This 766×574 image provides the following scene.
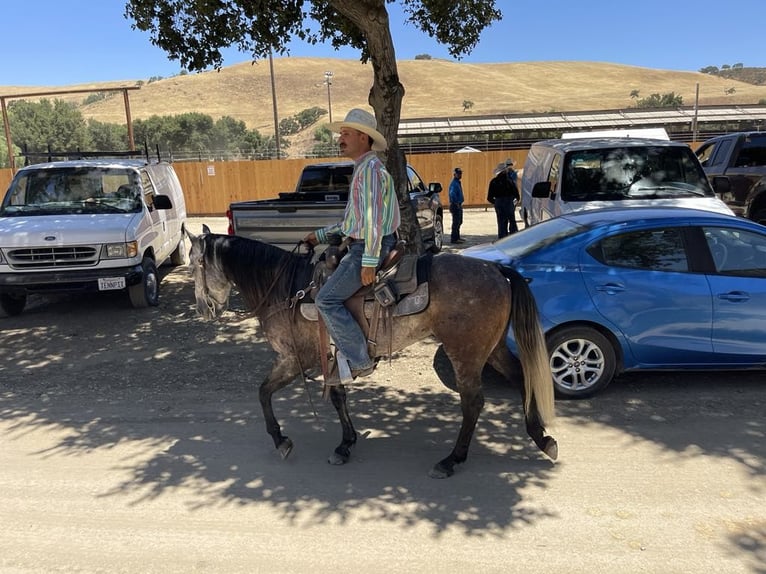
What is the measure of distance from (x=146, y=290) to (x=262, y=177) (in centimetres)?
1647

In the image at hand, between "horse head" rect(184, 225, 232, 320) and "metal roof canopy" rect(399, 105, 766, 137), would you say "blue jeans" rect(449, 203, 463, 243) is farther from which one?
"metal roof canopy" rect(399, 105, 766, 137)

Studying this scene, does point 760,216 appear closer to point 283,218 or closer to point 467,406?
point 283,218

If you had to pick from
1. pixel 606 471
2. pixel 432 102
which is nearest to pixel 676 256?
pixel 606 471

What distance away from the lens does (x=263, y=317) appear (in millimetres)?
4262

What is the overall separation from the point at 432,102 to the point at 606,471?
93.8m

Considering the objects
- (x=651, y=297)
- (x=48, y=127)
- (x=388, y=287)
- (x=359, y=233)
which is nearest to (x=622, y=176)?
(x=651, y=297)

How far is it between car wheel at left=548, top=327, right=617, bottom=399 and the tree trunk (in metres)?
3.20

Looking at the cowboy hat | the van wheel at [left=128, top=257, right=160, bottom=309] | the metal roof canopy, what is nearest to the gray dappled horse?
the cowboy hat

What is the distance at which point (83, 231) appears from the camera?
26.6ft

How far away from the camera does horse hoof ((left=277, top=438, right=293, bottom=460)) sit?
421 cm

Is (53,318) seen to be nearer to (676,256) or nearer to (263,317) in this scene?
(263,317)

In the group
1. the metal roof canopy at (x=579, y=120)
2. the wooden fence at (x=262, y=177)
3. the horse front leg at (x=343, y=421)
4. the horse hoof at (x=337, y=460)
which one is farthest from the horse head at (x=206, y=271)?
the metal roof canopy at (x=579, y=120)

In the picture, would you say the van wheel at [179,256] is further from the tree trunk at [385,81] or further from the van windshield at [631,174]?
the van windshield at [631,174]

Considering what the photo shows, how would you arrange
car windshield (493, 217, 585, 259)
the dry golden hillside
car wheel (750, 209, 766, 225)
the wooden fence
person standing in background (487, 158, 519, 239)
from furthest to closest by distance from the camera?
the dry golden hillside < the wooden fence < person standing in background (487, 158, 519, 239) < car wheel (750, 209, 766, 225) < car windshield (493, 217, 585, 259)
